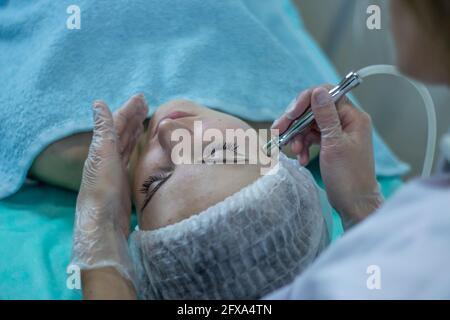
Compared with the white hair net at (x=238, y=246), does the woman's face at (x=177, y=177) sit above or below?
above

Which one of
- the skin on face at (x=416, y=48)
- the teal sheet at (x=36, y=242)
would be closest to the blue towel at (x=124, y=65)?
the teal sheet at (x=36, y=242)

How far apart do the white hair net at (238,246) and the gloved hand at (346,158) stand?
0.37 feet

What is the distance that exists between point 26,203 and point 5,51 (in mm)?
413

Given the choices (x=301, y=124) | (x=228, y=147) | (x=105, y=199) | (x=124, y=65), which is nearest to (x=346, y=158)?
(x=301, y=124)

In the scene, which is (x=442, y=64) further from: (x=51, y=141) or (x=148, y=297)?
(x=51, y=141)

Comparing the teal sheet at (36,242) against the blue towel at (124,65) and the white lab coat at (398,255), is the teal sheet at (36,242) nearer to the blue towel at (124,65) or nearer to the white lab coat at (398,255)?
the blue towel at (124,65)

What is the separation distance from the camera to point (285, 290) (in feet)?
2.65

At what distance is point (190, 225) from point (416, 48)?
20.7 inches

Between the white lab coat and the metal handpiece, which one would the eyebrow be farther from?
the white lab coat

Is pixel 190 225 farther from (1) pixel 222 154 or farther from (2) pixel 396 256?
(2) pixel 396 256

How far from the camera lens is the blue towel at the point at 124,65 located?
1346 mm

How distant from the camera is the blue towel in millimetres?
1346

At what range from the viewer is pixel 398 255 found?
25.9 inches
